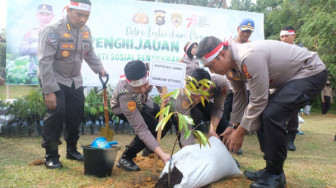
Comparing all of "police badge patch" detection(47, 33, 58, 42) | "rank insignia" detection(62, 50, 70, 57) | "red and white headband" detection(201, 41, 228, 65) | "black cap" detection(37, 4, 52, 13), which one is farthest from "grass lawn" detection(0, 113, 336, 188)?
"black cap" detection(37, 4, 52, 13)

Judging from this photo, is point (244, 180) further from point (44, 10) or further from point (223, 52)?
point (44, 10)

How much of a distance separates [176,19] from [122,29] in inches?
50.7

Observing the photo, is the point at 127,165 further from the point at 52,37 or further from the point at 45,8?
the point at 45,8

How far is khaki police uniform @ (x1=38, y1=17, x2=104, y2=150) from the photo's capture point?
121 inches

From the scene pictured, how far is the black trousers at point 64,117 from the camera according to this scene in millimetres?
3111

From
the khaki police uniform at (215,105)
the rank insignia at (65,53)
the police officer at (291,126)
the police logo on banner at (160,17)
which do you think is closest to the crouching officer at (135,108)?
the khaki police uniform at (215,105)

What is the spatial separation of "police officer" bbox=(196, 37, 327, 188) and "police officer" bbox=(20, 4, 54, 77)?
4637 mm

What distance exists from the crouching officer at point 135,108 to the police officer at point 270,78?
29.0 inches

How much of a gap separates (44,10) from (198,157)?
4868mm

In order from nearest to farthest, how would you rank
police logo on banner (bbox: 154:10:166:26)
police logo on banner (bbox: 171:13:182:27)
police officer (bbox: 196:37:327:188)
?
police officer (bbox: 196:37:327:188) < police logo on banner (bbox: 154:10:166:26) < police logo on banner (bbox: 171:13:182:27)

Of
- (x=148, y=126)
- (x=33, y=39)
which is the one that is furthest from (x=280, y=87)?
(x=33, y=39)

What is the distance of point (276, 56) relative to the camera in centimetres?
236

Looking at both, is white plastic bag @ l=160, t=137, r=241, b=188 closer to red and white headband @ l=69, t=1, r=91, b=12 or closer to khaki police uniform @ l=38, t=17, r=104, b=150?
khaki police uniform @ l=38, t=17, r=104, b=150

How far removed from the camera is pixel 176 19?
22.9ft
